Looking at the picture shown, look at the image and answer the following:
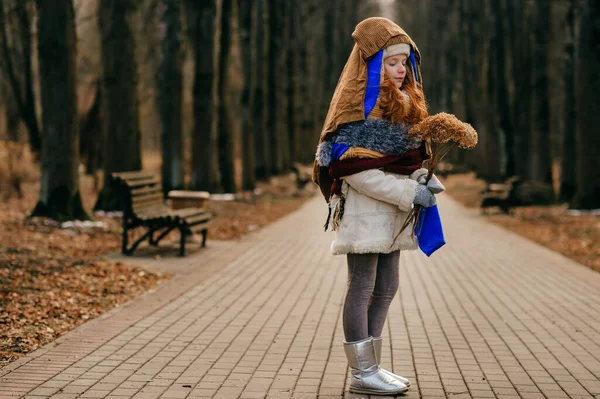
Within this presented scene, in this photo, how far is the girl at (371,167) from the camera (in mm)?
5453

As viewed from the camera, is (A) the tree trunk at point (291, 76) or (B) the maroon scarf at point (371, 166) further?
(A) the tree trunk at point (291, 76)

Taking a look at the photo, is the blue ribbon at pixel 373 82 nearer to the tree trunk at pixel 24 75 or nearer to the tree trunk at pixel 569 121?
the tree trunk at pixel 569 121

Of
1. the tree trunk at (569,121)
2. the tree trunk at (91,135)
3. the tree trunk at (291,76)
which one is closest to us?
the tree trunk at (569,121)

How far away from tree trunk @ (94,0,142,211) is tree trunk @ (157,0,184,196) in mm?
3830

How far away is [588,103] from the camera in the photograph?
20547 millimetres

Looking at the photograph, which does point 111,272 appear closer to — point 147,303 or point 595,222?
point 147,303

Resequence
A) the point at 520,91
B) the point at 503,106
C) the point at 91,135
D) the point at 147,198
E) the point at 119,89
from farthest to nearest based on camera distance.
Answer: the point at 503,106 < the point at 520,91 < the point at 91,135 < the point at 119,89 < the point at 147,198

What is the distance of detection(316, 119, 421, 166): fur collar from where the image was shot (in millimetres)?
5457

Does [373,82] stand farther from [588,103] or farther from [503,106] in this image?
[503,106]

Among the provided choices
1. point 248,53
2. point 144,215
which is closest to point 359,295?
point 144,215

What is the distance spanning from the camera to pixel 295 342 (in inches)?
287

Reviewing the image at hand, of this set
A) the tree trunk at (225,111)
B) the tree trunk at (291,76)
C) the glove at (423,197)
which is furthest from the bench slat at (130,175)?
the tree trunk at (291,76)

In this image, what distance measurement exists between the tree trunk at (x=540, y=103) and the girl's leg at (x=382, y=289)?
2095 centimetres

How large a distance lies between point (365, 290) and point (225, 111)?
20.8 meters
